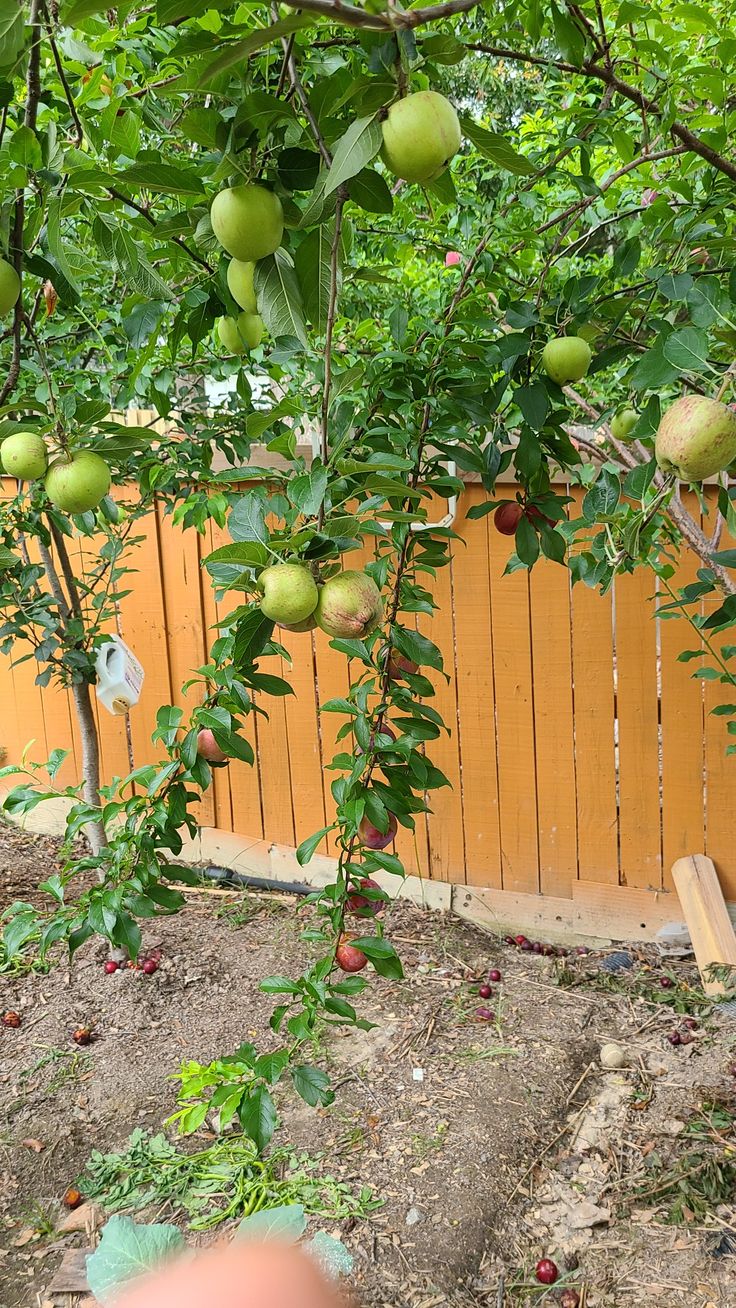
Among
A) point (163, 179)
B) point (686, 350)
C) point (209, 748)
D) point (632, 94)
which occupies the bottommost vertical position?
point (209, 748)

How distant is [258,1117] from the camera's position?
1.32 meters

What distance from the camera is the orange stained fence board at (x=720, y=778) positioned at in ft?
9.55

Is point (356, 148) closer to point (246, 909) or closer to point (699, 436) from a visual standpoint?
point (699, 436)

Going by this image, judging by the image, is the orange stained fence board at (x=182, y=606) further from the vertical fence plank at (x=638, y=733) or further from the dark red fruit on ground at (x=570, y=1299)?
the dark red fruit on ground at (x=570, y=1299)

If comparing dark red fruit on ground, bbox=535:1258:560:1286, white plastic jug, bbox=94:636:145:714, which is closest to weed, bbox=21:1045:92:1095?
white plastic jug, bbox=94:636:145:714

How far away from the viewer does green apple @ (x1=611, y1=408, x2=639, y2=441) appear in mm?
1895

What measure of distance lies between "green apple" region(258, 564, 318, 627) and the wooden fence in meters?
2.07

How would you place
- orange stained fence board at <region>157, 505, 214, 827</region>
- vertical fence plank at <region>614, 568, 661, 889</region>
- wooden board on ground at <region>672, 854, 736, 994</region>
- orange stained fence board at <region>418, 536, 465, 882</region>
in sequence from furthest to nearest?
orange stained fence board at <region>157, 505, 214, 827</region>, orange stained fence board at <region>418, 536, 465, 882</region>, vertical fence plank at <region>614, 568, 661, 889</region>, wooden board on ground at <region>672, 854, 736, 994</region>

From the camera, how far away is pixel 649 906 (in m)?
3.09

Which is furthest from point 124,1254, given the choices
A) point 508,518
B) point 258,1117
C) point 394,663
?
point 508,518

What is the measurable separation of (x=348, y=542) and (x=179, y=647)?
114 inches

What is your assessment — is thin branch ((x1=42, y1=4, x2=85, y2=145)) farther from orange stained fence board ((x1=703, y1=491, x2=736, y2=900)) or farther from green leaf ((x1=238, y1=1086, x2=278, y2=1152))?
orange stained fence board ((x1=703, y1=491, x2=736, y2=900))

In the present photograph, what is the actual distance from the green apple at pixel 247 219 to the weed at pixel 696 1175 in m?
2.13

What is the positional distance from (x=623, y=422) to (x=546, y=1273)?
5.79ft
